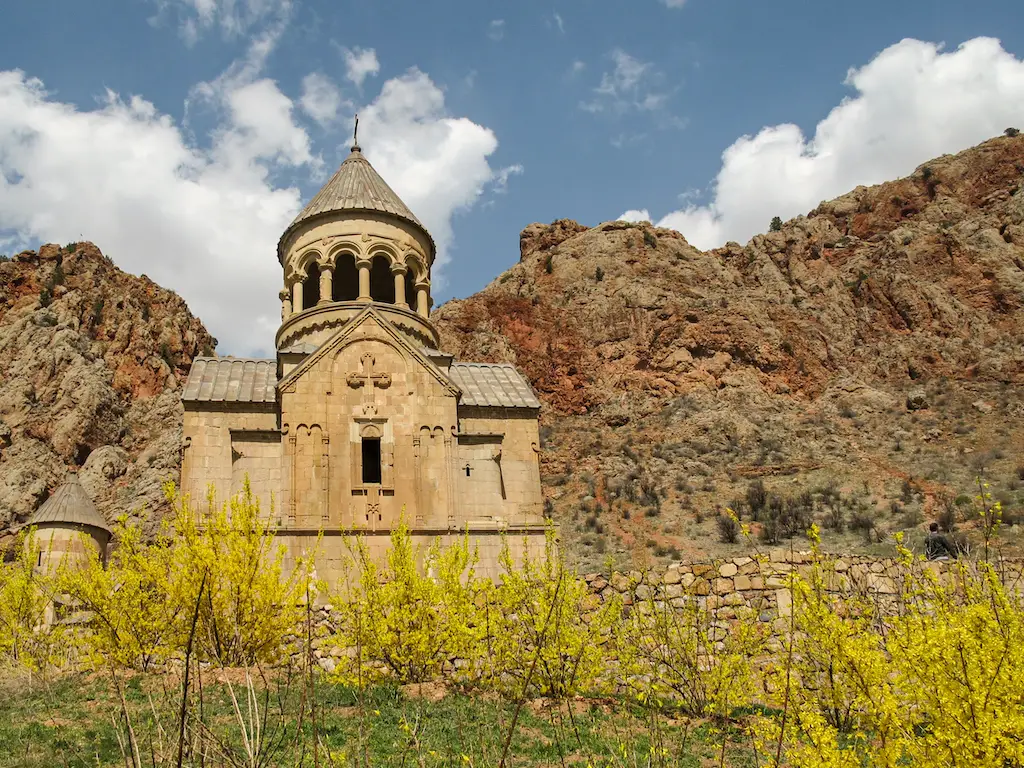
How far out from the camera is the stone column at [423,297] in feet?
46.0

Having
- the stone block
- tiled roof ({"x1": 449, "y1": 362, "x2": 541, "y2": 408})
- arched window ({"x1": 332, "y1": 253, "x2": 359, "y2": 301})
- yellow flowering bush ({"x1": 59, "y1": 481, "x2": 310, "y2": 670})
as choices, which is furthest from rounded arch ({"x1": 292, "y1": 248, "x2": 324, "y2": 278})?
the stone block

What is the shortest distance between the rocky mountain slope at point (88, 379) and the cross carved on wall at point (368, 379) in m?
13.3

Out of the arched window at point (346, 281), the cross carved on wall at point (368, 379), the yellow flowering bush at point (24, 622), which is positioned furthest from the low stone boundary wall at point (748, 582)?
the arched window at point (346, 281)

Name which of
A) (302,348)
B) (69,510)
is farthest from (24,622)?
(302,348)

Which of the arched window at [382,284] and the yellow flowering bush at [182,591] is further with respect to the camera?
the arched window at [382,284]

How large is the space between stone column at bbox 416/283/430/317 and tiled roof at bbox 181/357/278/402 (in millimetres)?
2424

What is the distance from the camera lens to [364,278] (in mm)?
13492

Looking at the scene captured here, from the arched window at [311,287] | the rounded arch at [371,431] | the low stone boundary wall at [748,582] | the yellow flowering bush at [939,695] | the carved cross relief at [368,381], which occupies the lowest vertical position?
the yellow flowering bush at [939,695]

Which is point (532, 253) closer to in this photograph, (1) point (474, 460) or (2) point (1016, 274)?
(2) point (1016, 274)

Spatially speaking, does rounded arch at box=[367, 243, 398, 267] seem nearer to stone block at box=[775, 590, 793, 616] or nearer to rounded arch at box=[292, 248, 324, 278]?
rounded arch at box=[292, 248, 324, 278]

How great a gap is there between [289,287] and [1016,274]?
90.2 feet

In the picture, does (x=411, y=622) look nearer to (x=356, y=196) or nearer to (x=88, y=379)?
(x=356, y=196)

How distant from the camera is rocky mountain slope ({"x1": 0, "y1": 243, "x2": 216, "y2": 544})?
2384cm

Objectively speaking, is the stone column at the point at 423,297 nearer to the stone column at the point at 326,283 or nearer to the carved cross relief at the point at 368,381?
the stone column at the point at 326,283
